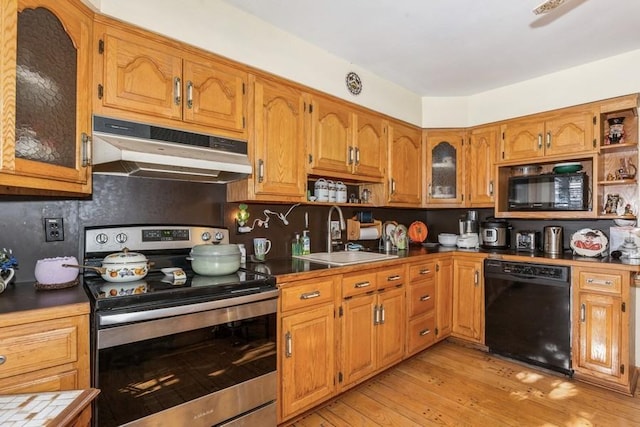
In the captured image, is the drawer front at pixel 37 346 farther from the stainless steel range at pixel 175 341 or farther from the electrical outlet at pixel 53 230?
the electrical outlet at pixel 53 230

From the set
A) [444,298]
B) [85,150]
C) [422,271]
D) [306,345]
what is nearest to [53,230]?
Answer: [85,150]

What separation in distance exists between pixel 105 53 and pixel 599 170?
11.7 ft

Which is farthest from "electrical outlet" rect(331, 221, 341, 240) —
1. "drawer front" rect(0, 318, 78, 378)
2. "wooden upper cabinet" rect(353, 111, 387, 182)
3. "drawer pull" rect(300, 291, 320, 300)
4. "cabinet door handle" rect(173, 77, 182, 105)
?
"drawer front" rect(0, 318, 78, 378)

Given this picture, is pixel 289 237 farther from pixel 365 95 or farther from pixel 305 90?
pixel 365 95

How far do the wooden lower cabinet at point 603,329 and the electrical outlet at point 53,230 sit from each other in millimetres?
3343

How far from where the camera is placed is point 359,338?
2.25 m

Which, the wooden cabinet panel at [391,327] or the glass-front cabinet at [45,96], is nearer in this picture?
the glass-front cabinet at [45,96]

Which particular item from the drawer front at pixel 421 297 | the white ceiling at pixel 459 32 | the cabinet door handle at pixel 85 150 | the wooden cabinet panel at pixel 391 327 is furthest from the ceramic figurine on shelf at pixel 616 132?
the cabinet door handle at pixel 85 150

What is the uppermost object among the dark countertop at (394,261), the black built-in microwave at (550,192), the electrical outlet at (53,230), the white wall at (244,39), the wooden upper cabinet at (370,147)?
the white wall at (244,39)

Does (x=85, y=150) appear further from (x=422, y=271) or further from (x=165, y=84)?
(x=422, y=271)

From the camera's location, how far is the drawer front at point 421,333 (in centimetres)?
270

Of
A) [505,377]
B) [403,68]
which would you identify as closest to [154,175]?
[403,68]

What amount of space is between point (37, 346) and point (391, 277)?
6.70 ft

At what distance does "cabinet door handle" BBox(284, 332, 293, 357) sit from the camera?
1848 mm
